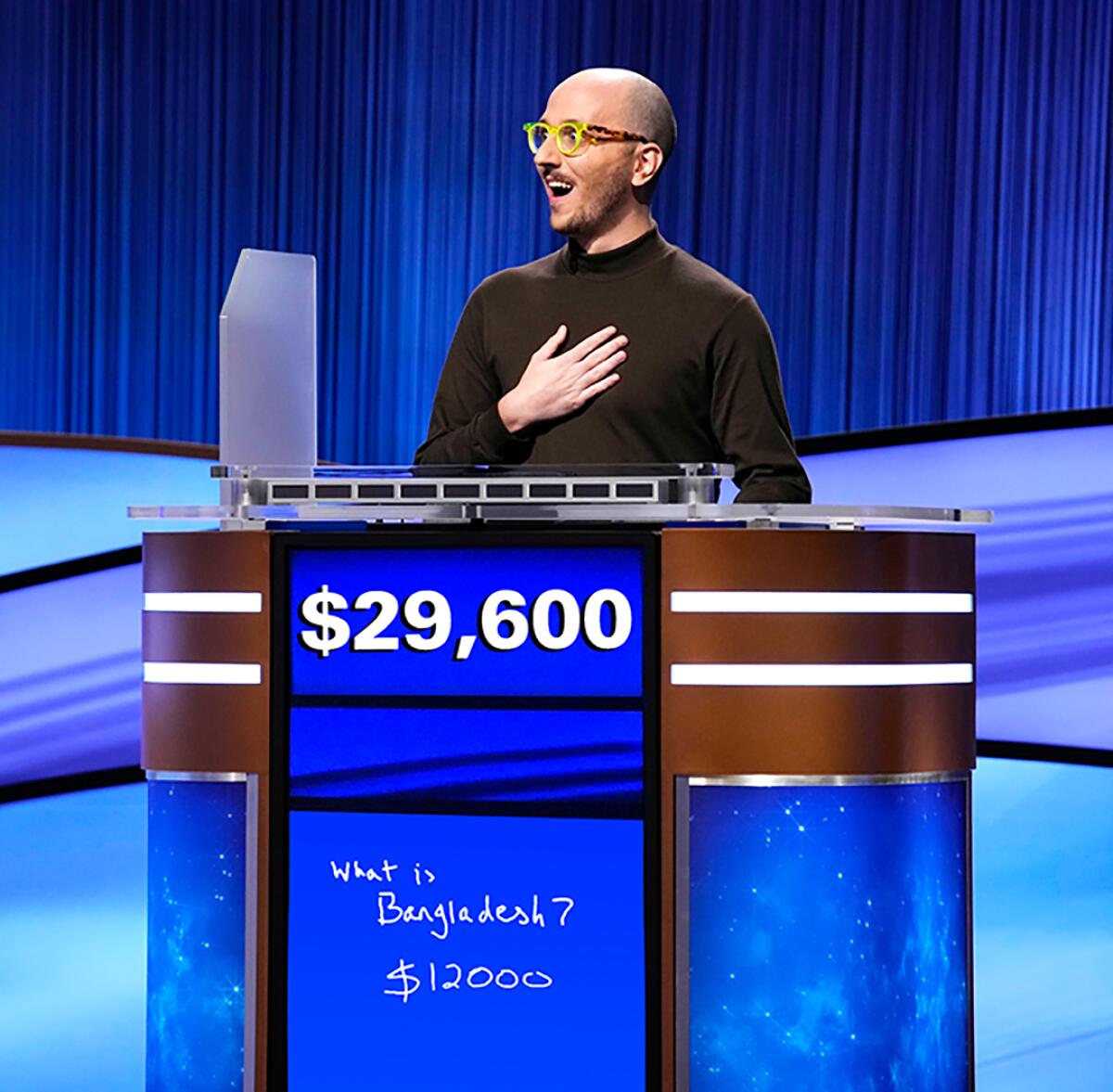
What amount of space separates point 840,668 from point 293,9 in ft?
15.1

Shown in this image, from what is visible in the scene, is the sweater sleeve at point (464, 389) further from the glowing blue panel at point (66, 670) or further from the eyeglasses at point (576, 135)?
the glowing blue panel at point (66, 670)

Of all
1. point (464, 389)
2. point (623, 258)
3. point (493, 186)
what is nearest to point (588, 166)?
point (623, 258)

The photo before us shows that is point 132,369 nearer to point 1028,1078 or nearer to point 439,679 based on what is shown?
point 1028,1078

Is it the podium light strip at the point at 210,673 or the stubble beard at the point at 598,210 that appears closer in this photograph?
the podium light strip at the point at 210,673

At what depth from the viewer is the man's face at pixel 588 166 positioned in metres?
2.44

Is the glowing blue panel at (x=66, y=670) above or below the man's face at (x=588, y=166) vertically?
below

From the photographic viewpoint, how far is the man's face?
2.44 meters

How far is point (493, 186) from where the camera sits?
5852mm

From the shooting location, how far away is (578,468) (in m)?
2.08

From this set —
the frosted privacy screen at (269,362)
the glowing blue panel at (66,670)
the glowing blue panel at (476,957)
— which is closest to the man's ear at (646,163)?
the frosted privacy screen at (269,362)

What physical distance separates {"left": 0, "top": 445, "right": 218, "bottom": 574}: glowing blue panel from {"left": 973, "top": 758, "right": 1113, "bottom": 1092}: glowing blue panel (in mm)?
2301

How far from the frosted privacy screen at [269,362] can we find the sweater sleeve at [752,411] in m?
0.55

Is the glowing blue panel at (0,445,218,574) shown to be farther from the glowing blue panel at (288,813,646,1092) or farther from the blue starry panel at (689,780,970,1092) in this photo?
the blue starry panel at (689,780,970,1092)

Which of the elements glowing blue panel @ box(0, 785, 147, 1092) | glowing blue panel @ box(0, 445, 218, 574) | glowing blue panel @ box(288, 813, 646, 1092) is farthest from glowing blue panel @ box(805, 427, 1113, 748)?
glowing blue panel @ box(288, 813, 646, 1092)
